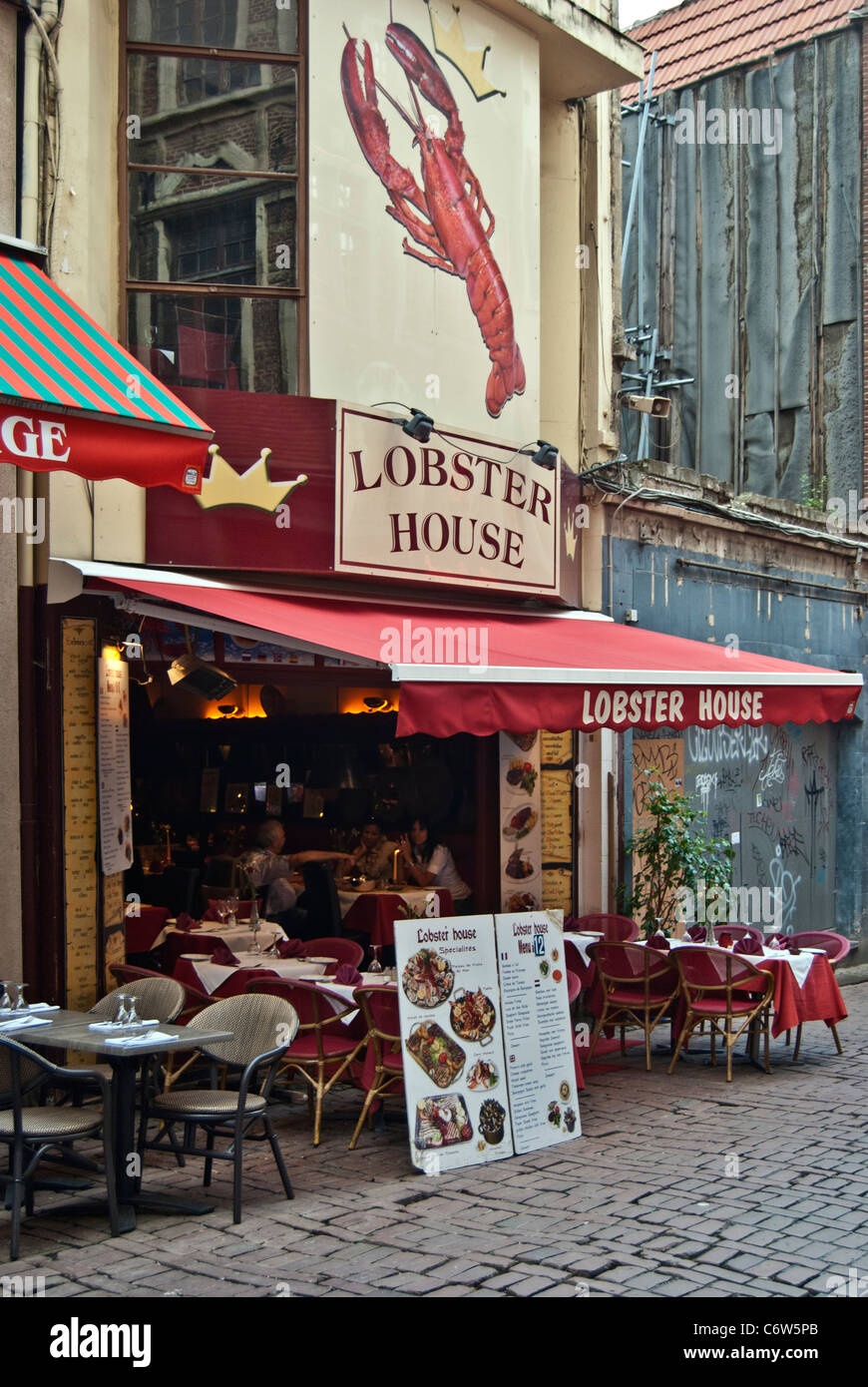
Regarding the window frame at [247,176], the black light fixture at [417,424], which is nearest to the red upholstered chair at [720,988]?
the black light fixture at [417,424]

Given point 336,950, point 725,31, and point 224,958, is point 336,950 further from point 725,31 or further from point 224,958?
point 725,31

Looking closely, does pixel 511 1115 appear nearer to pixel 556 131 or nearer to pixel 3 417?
pixel 3 417

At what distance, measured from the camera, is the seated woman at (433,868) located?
11.9 metres

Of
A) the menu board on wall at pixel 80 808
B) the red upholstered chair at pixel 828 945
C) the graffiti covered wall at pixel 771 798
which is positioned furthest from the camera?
the graffiti covered wall at pixel 771 798

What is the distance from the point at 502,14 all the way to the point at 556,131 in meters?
1.58

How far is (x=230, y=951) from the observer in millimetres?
8805

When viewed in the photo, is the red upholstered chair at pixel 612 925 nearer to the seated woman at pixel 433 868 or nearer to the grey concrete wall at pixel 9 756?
the seated woman at pixel 433 868

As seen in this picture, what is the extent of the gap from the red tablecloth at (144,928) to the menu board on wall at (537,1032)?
2.97m

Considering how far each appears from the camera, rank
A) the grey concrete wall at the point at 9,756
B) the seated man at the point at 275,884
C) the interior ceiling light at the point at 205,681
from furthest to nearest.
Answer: the seated man at the point at 275,884 < the interior ceiling light at the point at 205,681 < the grey concrete wall at the point at 9,756

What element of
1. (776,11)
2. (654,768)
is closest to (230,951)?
(654,768)

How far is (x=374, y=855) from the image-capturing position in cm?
1245

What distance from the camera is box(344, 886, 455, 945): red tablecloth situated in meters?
11.3

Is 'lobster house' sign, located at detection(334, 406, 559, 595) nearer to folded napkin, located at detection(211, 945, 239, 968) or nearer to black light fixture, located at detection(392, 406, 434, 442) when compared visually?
black light fixture, located at detection(392, 406, 434, 442)

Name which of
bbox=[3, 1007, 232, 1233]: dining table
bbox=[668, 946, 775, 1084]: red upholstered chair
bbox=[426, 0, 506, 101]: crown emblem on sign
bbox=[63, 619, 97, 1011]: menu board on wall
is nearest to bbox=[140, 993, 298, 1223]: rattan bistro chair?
bbox=[3, 1007, 232, 1233]: dining table
